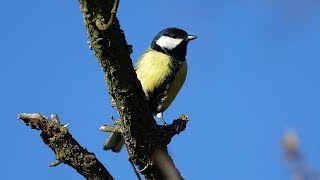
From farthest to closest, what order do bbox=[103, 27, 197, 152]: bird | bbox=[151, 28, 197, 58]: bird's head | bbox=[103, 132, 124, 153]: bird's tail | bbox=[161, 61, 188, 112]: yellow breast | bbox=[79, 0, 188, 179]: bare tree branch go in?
bbox=[151, 28, 197, 58]: bird's head
bbox=[161, 61, 188, 112]: yellow breast
bbox=[103, 27, 197, 152]: bird
bbox=[103, 132, 124, 153]: bird's tail
bbox=[79, 0, 188, 179]: bare tree branch

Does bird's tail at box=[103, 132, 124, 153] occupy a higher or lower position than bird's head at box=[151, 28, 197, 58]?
lower

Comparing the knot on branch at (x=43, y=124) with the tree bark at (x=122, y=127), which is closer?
the tree bark at (x=122, y=127)

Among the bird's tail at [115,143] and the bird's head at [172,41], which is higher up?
the bird's head at [172,41]

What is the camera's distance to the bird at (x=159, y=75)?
491 centimetres

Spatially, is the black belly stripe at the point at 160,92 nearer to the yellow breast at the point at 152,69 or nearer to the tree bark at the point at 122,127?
the yellow breast at the point at 152,69

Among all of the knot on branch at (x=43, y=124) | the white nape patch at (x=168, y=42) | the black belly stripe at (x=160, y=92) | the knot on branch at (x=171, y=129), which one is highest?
the white nape patch at (x=168, y=42)

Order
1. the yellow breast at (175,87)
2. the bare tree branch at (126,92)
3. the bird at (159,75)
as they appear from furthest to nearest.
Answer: the yellow breast at (175,87)
the bird at (159,75)
the bare tree branch at (126,92)

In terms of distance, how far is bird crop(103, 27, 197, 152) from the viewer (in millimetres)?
4910

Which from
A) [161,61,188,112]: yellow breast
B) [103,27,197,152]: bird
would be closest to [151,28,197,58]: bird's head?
[103,27,197,152]: bird

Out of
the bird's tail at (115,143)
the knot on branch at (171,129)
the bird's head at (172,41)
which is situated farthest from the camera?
the bird's head at (172,41)

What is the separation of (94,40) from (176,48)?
2416 mm

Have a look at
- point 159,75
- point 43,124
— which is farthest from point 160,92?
point 43,124

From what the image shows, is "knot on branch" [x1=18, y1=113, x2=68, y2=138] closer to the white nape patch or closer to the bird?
the bird

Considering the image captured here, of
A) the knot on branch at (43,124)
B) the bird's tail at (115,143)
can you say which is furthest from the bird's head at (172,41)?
the knot on branch at (43,124)
